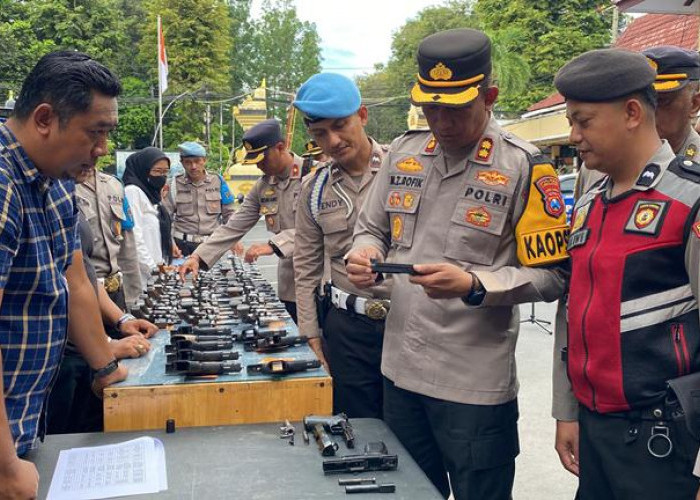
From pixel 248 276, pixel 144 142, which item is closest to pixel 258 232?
pixel 248 276

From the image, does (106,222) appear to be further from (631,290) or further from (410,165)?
(631,290)

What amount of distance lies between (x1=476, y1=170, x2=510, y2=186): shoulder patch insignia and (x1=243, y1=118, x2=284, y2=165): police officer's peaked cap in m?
2.86

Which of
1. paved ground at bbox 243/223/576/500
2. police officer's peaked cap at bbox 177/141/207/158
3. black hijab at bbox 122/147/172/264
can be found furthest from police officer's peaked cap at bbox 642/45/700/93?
police officer's peaked cap at bbox 177/141/207/158

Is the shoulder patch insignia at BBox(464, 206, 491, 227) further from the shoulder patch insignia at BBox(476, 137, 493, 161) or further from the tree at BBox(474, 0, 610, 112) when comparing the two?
the tree at BBox(474, 0, 610, 112)

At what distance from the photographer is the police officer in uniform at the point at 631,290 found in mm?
2016

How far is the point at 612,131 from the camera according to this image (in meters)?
2.16

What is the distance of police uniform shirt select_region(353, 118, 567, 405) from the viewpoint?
2.43m

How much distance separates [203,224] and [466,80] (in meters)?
6.70

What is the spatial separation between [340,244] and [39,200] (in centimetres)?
169

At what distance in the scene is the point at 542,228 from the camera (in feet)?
7.96

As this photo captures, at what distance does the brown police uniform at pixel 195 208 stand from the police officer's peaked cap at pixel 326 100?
17.8 feet

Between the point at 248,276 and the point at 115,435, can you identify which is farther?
the point at 248,276

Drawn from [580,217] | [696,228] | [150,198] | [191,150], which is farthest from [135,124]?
[696,228]

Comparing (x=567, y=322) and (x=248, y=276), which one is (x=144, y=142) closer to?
(x=248, y=276)
